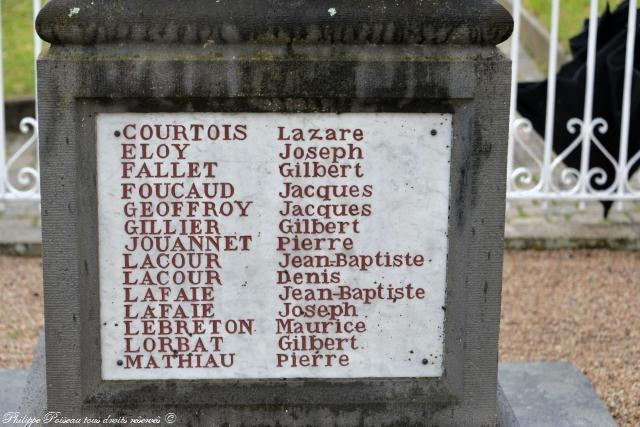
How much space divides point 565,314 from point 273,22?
3139 millimetres

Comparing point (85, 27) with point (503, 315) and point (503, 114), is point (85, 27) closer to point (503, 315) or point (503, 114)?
point (503, 114)

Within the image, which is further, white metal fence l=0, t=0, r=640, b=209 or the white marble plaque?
white metal fence l=0, t=0, r=640, b=209

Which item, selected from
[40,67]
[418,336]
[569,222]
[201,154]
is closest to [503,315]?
[569,222]

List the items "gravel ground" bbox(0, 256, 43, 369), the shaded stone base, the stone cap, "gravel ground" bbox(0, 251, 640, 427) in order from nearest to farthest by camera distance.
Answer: the stone cap < the shaded stone base < "gravel ground" bbox(0, 251, 640, 427) < "gravel ground" bbox(0, 256, 43, 369)

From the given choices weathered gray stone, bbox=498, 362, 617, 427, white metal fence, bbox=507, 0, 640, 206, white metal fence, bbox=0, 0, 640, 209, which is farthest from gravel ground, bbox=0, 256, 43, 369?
white metal fence, bbox=507, 0, 640, 206

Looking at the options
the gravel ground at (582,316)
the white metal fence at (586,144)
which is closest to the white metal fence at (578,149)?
the white metal fence at (586,144)

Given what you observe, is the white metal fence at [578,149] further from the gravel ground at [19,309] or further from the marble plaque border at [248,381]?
the marble plaque border at [248,381]

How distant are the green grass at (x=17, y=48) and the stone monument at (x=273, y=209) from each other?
654cm

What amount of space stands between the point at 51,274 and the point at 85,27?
0.74 metres

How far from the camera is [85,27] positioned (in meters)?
3.56

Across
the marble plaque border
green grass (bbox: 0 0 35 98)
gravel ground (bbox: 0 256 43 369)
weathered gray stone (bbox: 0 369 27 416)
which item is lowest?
gravel ground (bbox: 0 256 43 369)

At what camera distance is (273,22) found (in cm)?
358

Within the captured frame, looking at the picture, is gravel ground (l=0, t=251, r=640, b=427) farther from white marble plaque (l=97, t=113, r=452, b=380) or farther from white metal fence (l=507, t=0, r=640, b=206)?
white marble plaque (l=97, t=113, r=452, b=380)

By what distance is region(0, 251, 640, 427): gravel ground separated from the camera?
5.43 meters
